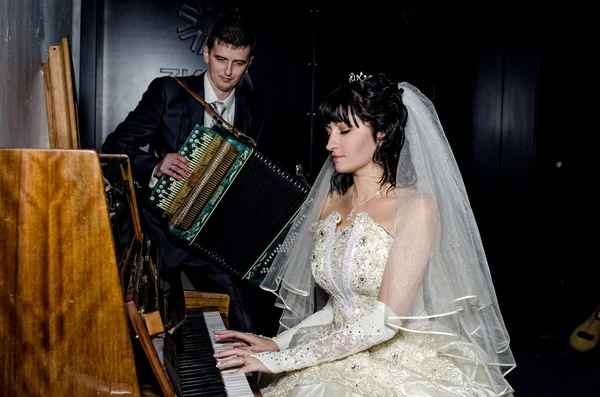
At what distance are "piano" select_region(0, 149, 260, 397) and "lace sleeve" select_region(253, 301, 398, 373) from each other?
0.75m

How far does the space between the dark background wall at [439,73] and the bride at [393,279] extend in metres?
2.66

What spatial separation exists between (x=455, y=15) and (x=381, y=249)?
3.27m

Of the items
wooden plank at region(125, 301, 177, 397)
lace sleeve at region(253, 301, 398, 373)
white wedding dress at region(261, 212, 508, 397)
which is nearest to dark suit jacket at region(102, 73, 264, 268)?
white wedding dress at region(261, 212, 508, 397)

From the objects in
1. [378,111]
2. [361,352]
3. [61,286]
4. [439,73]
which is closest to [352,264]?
[361,352]

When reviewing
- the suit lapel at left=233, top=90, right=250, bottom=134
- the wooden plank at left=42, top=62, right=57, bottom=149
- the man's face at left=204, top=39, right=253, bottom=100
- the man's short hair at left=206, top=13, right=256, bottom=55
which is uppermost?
the man's short hair at left=206, top=13, right=256, bottom=55

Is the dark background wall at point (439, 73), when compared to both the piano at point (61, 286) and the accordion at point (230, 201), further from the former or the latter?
the piano at point (61, 286)

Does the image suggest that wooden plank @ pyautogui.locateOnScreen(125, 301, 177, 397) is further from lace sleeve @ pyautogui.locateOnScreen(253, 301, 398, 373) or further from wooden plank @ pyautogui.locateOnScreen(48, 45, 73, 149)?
wooden plank @ pyautogui.locateOnScreen(48, 45, 73, 149)

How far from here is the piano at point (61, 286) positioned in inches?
48.2

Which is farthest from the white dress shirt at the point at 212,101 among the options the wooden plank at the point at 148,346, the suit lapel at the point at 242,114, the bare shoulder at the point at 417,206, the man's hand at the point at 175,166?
the wooden plank at the point at 148,346

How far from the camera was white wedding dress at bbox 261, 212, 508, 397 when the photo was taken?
1947mm

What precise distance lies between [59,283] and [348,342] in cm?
101

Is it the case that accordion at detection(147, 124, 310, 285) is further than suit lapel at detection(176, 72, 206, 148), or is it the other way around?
suit lapel at detection(176, 72, 206, 148)

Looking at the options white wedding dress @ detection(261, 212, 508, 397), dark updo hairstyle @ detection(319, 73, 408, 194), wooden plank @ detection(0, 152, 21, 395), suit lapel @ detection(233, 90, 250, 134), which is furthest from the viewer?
suit lapel @ detection(233, 90, 250, 134)

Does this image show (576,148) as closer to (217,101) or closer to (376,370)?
(217,101)
